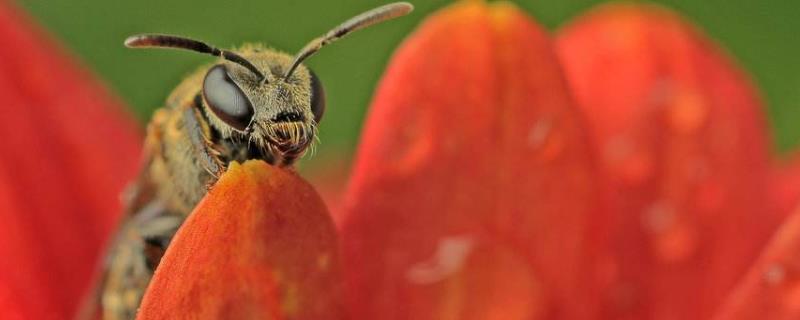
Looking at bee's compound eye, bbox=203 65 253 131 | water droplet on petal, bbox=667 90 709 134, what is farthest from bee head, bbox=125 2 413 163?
water droplet on petal, bbox=667 90 709 134

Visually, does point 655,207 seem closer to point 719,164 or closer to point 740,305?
point 719,164

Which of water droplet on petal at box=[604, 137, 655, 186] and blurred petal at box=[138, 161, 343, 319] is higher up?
blurred petal at box=[138, 161, 343, 319]

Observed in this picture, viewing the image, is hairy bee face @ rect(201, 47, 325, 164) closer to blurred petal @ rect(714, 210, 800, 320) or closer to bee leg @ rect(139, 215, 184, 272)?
bee leg @ rect(139, 215, 184, 272)

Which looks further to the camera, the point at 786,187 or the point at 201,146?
the point at 786,187

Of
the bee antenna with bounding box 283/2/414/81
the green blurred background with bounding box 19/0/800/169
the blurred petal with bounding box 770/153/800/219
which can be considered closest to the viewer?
the bee antenna with bounding box 283/2/414/81

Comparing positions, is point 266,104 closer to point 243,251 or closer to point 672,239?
point 243,251

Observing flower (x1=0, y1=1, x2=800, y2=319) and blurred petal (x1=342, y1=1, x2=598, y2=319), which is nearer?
flower (x1=0, y1=1, x2=800, y2=319)

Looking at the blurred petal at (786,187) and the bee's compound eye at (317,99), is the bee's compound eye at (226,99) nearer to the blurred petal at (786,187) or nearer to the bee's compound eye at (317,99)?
the bee's compound eye at (317,99)

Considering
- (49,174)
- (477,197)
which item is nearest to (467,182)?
(477,197)
